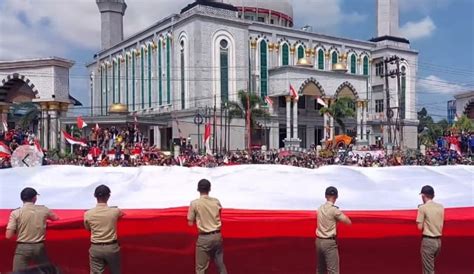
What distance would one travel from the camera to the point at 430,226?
19.6 feet

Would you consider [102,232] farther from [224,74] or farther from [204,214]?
[224,74]

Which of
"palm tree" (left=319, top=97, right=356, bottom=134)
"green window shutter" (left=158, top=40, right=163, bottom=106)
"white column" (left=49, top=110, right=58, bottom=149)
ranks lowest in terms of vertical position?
"white column" (left=49, top=110, right=58, bottom=149)

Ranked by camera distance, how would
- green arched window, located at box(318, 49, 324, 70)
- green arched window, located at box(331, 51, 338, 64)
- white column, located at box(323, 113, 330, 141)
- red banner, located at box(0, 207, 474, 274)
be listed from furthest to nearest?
green arched window, located at box(331, 51, 338, 64) → green arched window, located at box(318, 49, 324, 70) → white column, located at box(323, 113, 330, 141) → red banner, located at box(0, 207, 474, 274)

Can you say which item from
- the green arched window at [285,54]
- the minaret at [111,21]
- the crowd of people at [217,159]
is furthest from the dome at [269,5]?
the crowd of people at [217,159]

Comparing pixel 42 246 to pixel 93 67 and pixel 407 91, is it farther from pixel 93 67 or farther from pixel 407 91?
pixel 93 67

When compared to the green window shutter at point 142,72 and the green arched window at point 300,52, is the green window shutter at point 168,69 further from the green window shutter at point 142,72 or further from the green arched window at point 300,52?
the green arched window at point 300,52

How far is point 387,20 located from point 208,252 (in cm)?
6475

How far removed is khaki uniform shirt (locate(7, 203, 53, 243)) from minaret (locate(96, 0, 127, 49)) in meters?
71.8

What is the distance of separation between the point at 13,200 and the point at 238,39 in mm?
46164

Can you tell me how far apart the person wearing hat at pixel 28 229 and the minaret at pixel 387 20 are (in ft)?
213

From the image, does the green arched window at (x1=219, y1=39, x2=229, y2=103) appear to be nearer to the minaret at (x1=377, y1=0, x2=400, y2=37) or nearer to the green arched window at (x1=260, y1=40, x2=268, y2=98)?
the green arched window at (x1=260, y1=40, x2=268, y2=98)

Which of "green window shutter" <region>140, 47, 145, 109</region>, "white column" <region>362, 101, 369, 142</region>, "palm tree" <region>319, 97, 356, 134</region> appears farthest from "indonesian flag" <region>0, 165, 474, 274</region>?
"green window shutter" <region>140, 47, 145, 109</region>

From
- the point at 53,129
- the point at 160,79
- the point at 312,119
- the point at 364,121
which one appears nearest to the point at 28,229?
the point at 53,129

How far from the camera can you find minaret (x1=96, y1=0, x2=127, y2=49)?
73.2m
